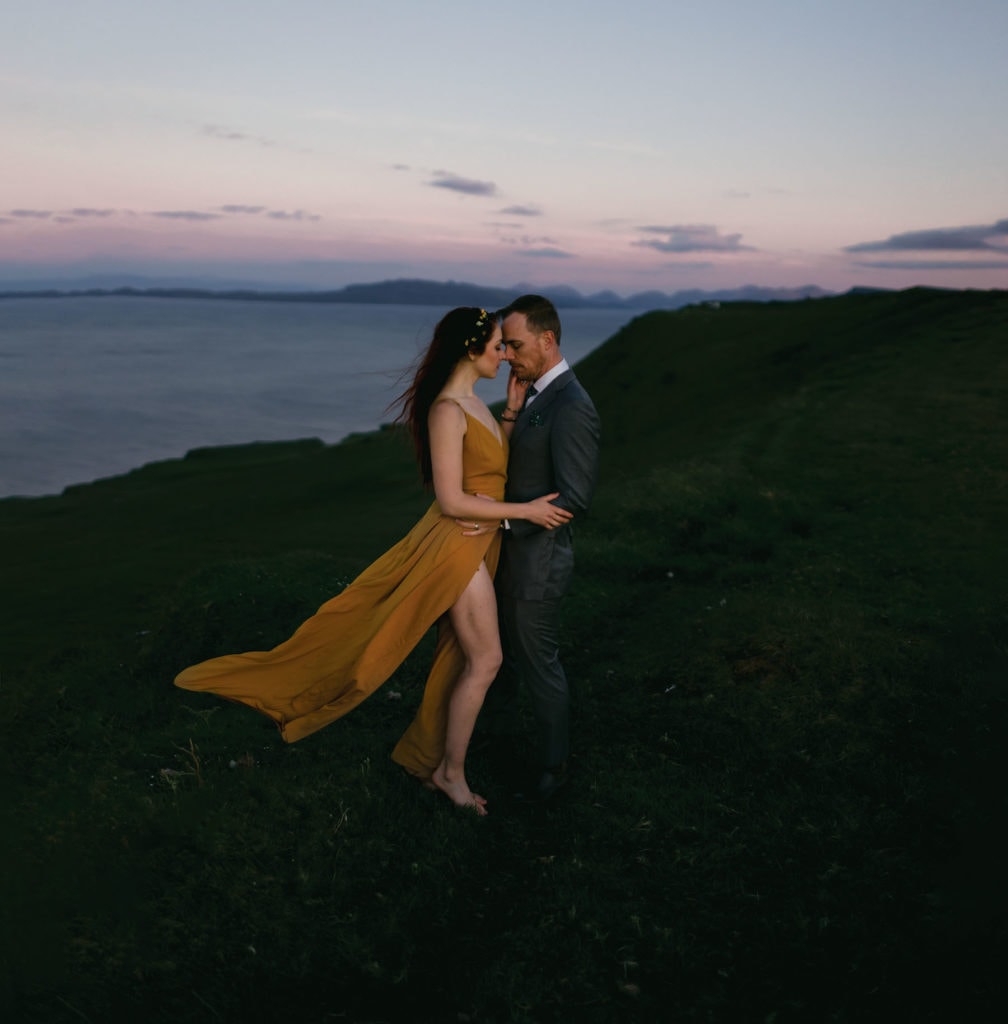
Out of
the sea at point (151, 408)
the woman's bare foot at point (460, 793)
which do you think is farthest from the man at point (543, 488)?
the sea at point (151, 408)

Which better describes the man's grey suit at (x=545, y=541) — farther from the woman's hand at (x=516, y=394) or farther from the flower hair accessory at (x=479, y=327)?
the flower hair accessory at (x=479, y=327)

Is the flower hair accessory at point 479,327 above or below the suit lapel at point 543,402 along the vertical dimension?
above

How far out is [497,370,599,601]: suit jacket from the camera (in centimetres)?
637

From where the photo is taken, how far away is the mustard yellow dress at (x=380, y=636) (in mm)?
6559

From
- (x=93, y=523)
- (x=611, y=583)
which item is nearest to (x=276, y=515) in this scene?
(x=93, y=523)

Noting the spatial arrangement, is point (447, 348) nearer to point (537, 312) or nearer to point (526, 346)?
point (526, 346)

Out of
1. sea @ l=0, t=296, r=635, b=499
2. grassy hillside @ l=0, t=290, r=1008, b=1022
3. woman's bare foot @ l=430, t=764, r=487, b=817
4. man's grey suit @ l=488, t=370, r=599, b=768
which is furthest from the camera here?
sea @ l=0, t=296, r=635, b=499

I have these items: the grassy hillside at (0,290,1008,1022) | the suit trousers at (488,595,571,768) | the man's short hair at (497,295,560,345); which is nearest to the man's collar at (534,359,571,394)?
the man's short hair at (497,295,560,345)

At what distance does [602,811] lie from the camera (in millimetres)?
7090

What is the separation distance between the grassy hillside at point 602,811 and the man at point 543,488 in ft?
3.18

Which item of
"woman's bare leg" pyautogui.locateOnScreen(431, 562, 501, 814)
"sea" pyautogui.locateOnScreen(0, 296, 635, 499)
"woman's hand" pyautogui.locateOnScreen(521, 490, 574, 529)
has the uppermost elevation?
"woman's hand" pyautogui.locateOnScreen(521, 490, 574, 529)

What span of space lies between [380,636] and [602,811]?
7.59 ft

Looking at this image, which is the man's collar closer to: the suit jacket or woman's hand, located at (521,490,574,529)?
the suit jacket

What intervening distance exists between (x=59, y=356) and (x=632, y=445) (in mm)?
193336
